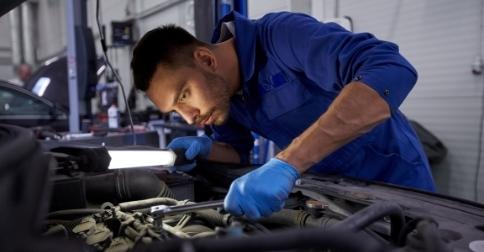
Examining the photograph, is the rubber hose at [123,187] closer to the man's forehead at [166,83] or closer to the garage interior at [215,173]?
the garage interior at [215,173]

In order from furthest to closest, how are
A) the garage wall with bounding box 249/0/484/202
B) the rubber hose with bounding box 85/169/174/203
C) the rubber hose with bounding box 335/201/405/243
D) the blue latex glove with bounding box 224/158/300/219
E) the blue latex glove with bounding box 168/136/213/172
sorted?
1. the garage wall with bounding box 249/0/484/202
2. the blue latex glove with bounding box 168/136/213/172
3. the rubber hose with bounding box 85/169/174/203
4. the blue latex glove with bounding box 224/158/300/219
5. the rubber hose with bounding box 335/201/405/243

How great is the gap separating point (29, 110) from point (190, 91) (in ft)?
9.22

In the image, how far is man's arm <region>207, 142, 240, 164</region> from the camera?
4.82 feet

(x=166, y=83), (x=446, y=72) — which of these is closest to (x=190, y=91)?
(x=166, y=83)

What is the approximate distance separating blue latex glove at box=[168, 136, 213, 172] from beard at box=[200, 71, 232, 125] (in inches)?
4.5

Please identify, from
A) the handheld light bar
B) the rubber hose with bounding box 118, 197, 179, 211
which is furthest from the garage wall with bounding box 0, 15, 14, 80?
the rubber hose with bounding box 118, 197, 179, 211

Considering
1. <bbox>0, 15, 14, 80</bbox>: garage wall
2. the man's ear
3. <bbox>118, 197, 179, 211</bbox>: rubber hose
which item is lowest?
<bbox>118, 197, 179, 211</bbox>: rubber hose

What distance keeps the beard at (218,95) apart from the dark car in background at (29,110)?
2.50 meters

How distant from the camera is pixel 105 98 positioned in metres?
4.49

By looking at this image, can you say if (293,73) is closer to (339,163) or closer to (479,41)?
(339,163)

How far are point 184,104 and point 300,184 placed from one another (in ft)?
1.44

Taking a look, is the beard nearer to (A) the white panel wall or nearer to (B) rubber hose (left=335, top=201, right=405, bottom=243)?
(B) rubber hose (left=335, top=201, right=405, bottom=243)

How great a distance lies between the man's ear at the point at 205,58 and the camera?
124 centimetres

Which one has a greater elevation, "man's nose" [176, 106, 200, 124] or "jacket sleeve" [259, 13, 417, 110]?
"jacket sleeve" [259, 13, 417, 110]
